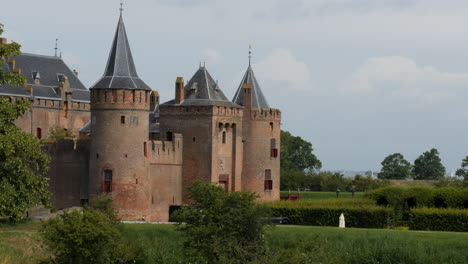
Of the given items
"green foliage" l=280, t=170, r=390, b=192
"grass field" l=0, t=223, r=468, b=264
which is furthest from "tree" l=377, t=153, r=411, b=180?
"grass field" l=0, t=223, r=468, b=264

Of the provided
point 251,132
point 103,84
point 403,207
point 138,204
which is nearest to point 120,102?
point 103,84

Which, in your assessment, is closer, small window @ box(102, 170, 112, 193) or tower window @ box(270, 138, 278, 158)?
small window @ box(102, 170, 112, 193)

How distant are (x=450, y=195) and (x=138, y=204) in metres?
16.0

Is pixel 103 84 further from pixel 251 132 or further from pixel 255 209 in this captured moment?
pixel 255 209

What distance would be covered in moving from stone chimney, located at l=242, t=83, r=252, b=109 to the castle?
61 millimetres

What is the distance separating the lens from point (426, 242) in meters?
36.2

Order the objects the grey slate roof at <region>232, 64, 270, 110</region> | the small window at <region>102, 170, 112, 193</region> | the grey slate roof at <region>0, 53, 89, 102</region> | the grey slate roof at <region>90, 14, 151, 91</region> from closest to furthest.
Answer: the small window at <region>102, 170, 112, 193</region> → the grey slate roof at <region>90, 14, 151, 91</region> → the grey slate roof at <region>232, 64, 270, 110</region> → the grey slate roof at <region>0, 53, 89, 102</region>

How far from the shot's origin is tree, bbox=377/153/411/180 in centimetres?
11500

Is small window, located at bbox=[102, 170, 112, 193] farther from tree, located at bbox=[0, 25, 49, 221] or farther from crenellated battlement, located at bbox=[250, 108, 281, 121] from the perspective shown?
crenellated battlement, located at bbox=[250, 108, 281, 121]

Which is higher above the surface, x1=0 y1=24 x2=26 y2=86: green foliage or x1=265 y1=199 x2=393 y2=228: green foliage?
x1=0 y1=24 x2=26 y2=86: green foliage

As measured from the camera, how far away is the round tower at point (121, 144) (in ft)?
166

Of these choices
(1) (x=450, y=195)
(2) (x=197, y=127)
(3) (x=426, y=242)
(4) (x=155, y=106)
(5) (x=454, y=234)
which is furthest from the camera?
(4) (x=155, y=106)

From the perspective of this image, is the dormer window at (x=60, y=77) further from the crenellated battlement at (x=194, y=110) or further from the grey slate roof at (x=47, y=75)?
the crenellated battlement at (x=194, y=110)

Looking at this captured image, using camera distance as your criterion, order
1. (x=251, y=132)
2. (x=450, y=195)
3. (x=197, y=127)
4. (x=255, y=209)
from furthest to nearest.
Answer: (x=251, y=132), (x=197, y=127), (x=450, y=195), (x=255, y=209)
